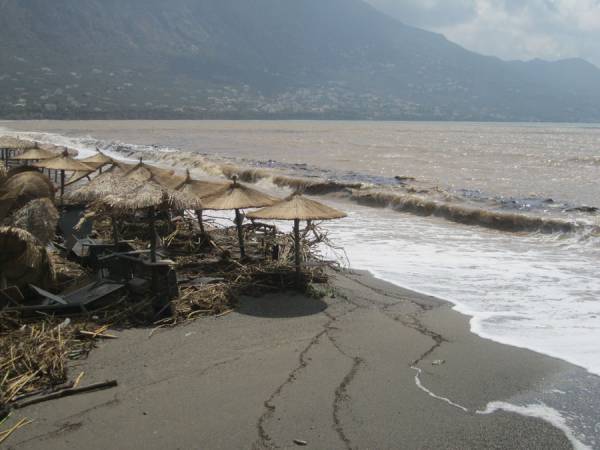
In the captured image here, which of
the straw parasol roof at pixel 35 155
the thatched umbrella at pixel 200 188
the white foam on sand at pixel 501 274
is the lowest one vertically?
the white foam on sand at pixel 501 274

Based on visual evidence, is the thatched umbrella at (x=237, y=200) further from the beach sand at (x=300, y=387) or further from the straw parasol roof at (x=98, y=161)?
the straw parasol roof at (x=98, y=161)

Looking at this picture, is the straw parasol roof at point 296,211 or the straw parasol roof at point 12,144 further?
the straw parasol roof at point 12,144

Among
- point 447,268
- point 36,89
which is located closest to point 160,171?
point 447,268

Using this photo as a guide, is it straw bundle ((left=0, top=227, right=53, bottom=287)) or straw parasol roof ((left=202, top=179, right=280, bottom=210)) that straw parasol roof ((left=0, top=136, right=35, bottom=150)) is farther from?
straw bundle ((left=0, top=227, right=53, bottom=287))

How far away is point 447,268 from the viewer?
10688mm

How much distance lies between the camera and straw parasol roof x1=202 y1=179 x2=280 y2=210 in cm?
916

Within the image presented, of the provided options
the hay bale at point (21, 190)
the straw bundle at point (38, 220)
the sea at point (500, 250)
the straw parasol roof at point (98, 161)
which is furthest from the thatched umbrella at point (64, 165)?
the sea at point (500, 250)

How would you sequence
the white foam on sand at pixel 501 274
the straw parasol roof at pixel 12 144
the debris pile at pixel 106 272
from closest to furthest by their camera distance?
the debris pile at pixel 106 272
the white foam on sand at pixel 501 274
the straw parasol roof at pixel 12 144

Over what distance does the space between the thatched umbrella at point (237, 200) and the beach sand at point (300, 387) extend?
207 cm

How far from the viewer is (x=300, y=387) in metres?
5.49

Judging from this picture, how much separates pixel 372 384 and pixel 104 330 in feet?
9.42

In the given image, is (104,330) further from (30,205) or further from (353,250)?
(353,250)

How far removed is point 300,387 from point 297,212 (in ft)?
10.6

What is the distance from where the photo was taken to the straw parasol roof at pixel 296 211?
8.26 meters
